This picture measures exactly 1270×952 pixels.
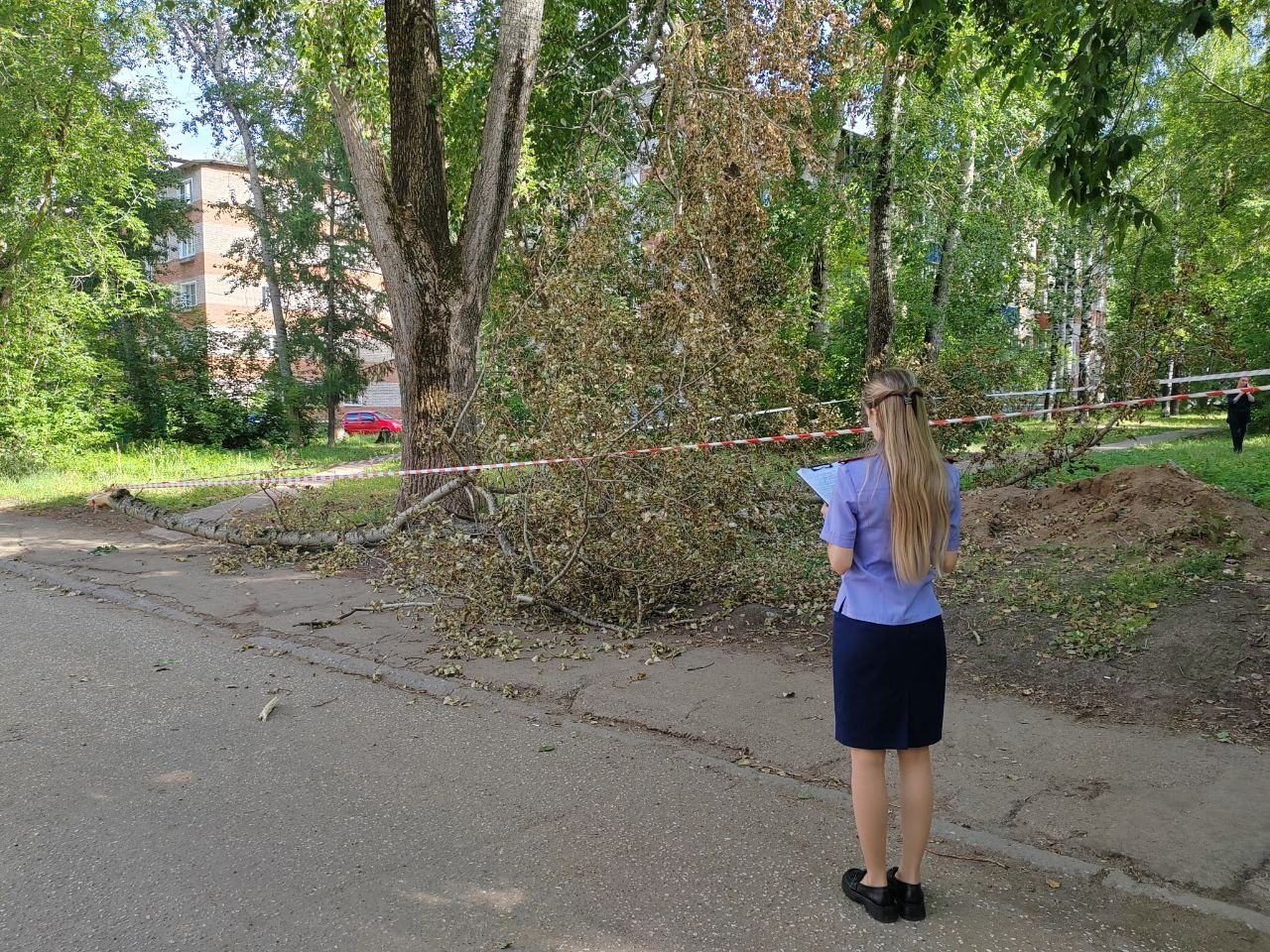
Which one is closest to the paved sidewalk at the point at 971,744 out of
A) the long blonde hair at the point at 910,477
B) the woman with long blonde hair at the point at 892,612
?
the woman with long blonde hair at the point at 892,612

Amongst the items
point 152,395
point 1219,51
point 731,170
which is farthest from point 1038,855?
point 152,395

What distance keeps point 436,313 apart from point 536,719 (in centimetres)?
594

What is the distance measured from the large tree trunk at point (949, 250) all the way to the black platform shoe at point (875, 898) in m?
16.2

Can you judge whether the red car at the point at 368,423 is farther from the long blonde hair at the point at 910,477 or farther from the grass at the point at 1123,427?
the long blonde hair at the point at 910,477

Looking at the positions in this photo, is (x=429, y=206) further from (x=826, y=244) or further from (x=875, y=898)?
(x=826, y=244)

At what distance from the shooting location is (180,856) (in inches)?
144

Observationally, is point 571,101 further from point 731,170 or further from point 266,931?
point 266,931

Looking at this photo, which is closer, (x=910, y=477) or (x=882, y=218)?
(x=910, y=477)

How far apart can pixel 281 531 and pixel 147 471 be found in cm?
942

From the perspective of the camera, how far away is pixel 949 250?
22.0 meters

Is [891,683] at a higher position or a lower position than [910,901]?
higher

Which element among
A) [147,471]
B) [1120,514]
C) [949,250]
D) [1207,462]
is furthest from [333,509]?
[949,250]

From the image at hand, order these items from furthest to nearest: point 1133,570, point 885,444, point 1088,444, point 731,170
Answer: point 731,170
point 1088,444
point 1133,570
point 885,444

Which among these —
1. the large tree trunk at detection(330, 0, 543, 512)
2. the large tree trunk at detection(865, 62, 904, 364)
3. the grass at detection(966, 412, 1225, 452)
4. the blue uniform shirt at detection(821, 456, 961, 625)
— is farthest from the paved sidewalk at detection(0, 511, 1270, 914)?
the large tree trunk at detection(865, 62, 904, 364)
